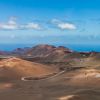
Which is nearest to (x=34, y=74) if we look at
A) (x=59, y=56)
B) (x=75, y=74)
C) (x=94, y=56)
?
(x=75, y=74)

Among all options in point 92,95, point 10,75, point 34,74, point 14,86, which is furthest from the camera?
point 34,74

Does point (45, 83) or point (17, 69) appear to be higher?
point (17, 69)

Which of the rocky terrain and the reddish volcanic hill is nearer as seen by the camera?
the rocky terrain

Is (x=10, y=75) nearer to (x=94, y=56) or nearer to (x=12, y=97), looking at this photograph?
(x=12, y=97)

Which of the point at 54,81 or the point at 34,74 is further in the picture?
the point at 34,74

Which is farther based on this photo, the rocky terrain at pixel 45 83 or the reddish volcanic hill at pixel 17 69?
the reddish volcanic hill at pixel 17 69

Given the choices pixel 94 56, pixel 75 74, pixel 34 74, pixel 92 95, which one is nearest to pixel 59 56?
pixel 94 56

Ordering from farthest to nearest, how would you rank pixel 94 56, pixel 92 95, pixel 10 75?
pixel 94 56, pixel 10 75, pixel 92 95

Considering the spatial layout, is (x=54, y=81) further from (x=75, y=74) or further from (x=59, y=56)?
(x=59, y=56)

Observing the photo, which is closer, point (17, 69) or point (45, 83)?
point (45, 83)
